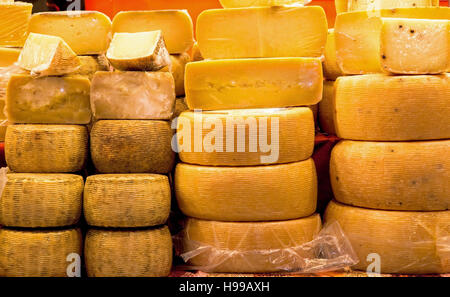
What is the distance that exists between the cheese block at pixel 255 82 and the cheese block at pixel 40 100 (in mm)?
508

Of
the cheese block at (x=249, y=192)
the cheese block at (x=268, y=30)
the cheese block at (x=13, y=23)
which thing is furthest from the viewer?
the cheese block at (x=13, y=23)

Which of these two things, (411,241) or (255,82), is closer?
(411,241)

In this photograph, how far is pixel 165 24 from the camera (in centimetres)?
276

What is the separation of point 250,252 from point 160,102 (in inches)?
27.6

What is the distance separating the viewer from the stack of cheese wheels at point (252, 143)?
7.72ft

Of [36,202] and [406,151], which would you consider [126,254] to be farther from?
[406,151]

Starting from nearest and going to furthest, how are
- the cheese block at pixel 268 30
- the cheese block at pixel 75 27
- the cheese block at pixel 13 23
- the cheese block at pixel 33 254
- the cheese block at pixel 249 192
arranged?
the cheese block at pixel 33 254
the cheese block at pixel 249 192
the cheese block at pixel 268 30
the cheese block at pixel 75 27
the cheese block at pixel 13 23

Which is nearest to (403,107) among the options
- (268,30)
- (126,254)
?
(268,30)

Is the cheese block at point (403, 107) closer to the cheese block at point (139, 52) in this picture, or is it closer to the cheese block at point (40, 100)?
the cheese block at point (139, 52)

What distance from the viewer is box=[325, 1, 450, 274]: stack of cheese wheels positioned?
2.29 m

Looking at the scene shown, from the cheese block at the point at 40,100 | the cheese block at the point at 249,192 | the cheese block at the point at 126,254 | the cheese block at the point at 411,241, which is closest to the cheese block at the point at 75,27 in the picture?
the cheese block at the point at 40,100

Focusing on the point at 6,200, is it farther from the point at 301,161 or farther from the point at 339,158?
the point at 339,158

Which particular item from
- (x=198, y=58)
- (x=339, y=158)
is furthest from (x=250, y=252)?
(x=198, y=58)

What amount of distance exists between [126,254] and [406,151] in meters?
1.13
